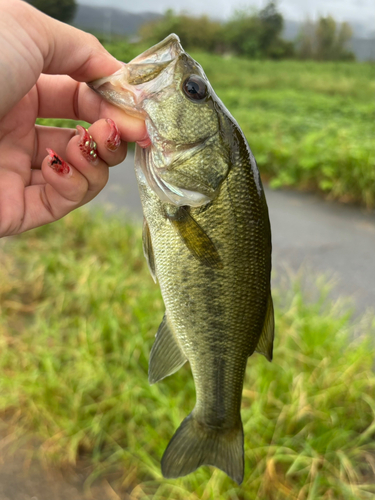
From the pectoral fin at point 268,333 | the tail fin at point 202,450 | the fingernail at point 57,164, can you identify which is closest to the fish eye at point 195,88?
the fingernail at point 57,164

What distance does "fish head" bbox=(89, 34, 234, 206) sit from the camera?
121 centimetres

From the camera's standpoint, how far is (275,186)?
6574 millimetres

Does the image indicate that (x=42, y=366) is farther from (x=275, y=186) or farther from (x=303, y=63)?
(x=303, y=63)

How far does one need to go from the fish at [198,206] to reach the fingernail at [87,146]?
5.4 inches

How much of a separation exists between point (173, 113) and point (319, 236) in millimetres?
4437

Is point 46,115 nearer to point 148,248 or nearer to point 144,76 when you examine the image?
point 144,76

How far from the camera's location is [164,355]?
1.42m

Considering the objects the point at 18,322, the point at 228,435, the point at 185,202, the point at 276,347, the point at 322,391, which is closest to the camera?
the point at 185,202

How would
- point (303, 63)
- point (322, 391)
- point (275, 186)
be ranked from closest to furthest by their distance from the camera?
point (322, 391) < point (275, 186) < point (303, 63)

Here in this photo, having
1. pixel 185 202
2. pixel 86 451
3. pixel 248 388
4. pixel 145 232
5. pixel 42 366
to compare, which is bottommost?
pixel 86 451

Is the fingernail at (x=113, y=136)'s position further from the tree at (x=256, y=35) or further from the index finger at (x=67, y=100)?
the tree at (x=256, y=35)

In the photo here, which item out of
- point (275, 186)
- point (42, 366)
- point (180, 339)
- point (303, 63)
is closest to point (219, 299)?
point (180, 339)

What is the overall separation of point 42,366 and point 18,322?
75 centimetres

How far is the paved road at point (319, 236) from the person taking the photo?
4.49 meters
